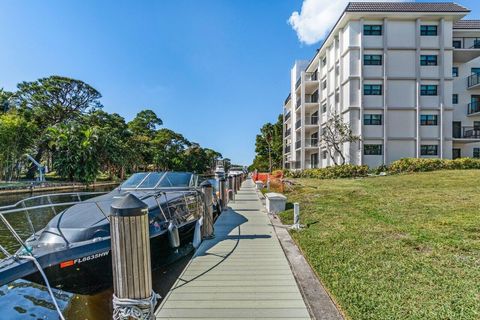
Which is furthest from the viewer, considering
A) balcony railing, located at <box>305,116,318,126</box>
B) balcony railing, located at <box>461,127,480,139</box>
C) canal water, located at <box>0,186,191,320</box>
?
balcony railing, located at <box>305,116,318,126</box>

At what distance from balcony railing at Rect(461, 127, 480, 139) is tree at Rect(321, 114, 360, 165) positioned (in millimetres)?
10849

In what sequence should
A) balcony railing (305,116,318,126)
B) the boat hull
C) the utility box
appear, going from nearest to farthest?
the boat hull, the utility box, balcony railing (305,116,318,126)

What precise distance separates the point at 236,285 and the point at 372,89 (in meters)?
26.6

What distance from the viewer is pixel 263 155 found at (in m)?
64.4

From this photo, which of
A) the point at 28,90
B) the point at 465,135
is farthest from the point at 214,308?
the point at 28,90

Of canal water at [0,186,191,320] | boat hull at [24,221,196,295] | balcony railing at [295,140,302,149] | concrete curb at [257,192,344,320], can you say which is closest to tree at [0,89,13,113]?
balcony railing at [295,140,302,149]

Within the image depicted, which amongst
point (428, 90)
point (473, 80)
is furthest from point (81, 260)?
point (473, 80)

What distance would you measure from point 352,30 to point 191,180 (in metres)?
24.7

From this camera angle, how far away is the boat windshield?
315 inches

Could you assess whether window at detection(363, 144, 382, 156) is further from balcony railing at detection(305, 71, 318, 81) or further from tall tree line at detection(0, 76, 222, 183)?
tall tree line at detection(0, 76, 222, 183)

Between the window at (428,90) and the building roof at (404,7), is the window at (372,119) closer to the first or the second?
the window at (428,90)

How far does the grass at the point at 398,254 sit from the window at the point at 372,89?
17342mm

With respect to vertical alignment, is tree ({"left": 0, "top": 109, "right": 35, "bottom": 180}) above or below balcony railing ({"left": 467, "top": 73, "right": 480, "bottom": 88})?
below

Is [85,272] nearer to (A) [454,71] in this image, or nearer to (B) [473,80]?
(B) [473,80]
